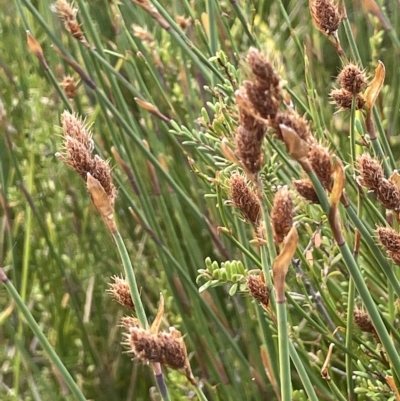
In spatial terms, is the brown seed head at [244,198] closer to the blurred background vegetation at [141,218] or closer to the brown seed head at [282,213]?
the brown seed head at [282,213]

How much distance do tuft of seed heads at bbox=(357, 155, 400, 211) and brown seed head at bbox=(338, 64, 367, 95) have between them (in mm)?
101

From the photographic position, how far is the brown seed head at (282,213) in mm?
396

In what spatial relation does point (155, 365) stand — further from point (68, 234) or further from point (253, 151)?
point (68, 234)

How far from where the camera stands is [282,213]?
401mm

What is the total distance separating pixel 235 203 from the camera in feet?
1.54

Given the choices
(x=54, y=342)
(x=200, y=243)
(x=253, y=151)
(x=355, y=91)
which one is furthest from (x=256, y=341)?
(x=253, y=151)

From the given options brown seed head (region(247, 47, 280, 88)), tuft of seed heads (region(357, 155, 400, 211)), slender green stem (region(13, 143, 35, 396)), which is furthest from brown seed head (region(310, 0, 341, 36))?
slender green stem (region(13, 143, 35, 396))

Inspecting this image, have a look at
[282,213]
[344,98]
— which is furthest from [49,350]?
[344,98]

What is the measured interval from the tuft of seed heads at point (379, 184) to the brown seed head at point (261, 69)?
0.17 meters

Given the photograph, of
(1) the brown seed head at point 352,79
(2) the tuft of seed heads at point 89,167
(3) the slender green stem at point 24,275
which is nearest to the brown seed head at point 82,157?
(2) the tuft of seed heads at point 89,167

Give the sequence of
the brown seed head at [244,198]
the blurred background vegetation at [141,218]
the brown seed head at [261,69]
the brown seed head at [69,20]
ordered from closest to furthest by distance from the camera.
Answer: the brown seed head at [261,69], the brown seed head at [244,198], the brown seed head at [69,20], the blurred background vegetation at [141,218]

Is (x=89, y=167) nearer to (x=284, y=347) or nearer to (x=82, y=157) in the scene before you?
(x=82, y=157)

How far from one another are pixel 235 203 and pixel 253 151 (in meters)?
0.10

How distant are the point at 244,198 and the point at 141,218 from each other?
0.50 meters
